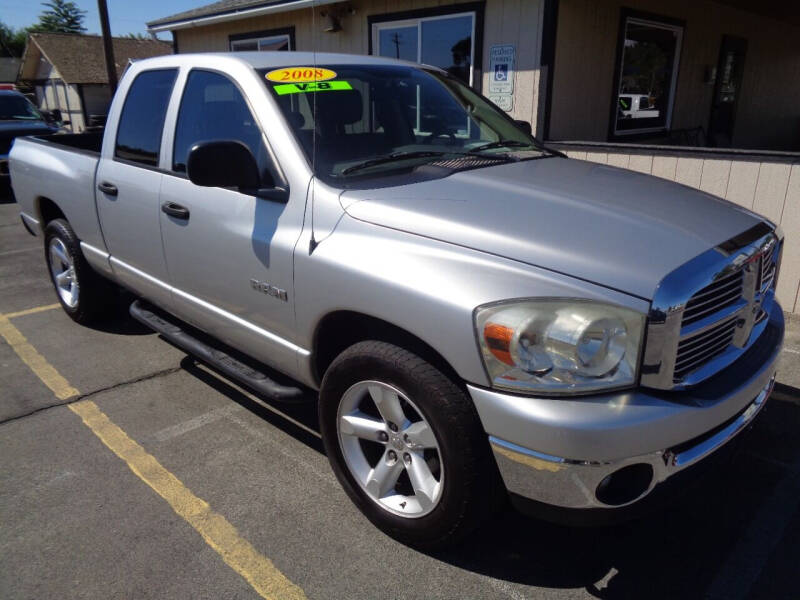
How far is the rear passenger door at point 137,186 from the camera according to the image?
3584 mm

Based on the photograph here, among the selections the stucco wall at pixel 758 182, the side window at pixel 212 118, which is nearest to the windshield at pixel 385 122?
the side window at pixel 212 118

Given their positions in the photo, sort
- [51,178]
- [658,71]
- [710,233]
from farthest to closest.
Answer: [658,71], [51,178], [710,233]

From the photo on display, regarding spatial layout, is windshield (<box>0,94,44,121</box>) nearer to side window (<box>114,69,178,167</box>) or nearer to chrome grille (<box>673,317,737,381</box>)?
side window (<box>114,69,178,167</box>)

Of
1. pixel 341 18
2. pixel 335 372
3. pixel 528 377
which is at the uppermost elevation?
pixel 341 18

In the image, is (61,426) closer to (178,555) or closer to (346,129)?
(178,555)

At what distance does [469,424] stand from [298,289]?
97 cm

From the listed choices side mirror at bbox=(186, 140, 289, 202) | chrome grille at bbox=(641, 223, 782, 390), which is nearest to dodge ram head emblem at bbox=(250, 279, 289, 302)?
side mirror at bbox=(186, 140, 289, 202)

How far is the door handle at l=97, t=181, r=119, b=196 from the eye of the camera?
387cm

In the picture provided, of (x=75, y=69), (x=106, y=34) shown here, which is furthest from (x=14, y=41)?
(x=106, y=34)

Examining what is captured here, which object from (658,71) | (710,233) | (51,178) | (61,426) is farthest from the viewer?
(658,71)

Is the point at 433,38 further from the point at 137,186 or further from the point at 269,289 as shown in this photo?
the point at 269,289

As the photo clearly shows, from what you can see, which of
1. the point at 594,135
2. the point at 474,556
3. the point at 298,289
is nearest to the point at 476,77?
the point at 594,135

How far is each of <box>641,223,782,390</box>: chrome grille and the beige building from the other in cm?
322

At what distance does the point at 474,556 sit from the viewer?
2547 mm
